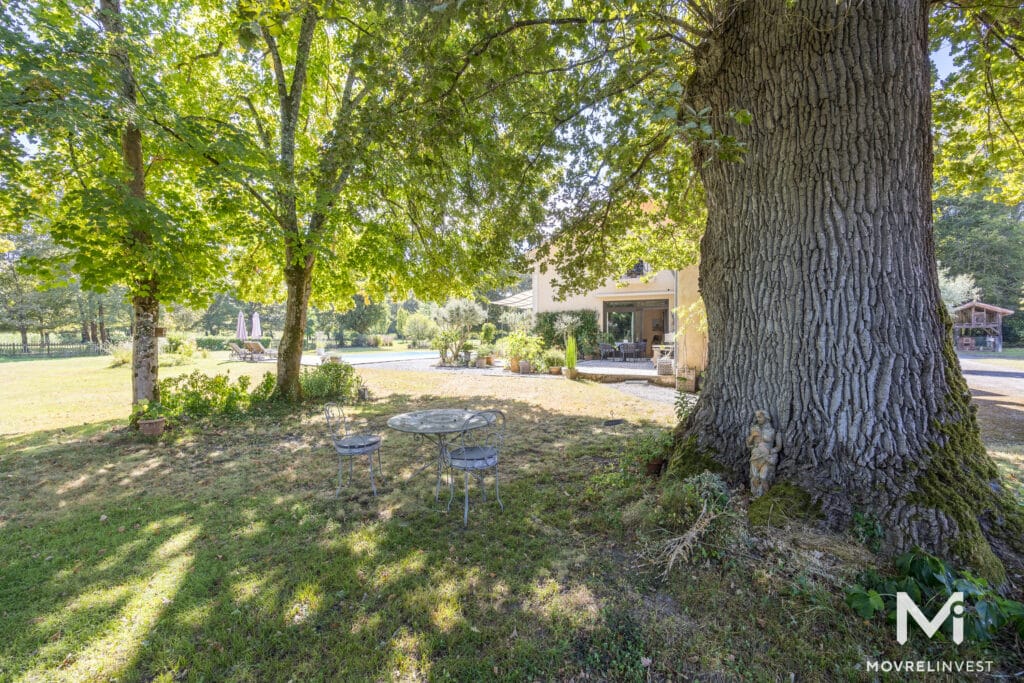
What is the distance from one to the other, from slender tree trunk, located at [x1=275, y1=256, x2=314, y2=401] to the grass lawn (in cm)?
431

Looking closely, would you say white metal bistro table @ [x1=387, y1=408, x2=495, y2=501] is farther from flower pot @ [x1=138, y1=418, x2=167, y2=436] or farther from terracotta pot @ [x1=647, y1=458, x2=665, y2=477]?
flower pot @ [x1=138, y1=418, x2=167, y2=436]

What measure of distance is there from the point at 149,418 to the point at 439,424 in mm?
5920

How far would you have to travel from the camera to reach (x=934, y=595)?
7.51 ft

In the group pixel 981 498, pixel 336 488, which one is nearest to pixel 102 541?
pixel 336 488

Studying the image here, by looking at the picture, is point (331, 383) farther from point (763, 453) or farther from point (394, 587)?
point (763, 453)

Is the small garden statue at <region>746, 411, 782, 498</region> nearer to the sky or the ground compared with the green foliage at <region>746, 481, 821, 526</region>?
nearer to the sky

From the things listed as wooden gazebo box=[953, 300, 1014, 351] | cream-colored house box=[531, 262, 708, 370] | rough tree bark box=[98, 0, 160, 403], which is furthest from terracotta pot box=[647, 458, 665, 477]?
wooden gazebo box=[953, 300, 1014, 351]

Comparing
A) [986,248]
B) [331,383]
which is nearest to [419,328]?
[331,383]

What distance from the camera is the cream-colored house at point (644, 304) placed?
36.7 ft

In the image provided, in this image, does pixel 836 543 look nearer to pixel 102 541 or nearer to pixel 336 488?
pixel 336 488

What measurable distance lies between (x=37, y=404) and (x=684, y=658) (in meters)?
14.3

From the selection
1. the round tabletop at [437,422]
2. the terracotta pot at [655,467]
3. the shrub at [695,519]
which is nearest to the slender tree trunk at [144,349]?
the round tabletop at [437,422]

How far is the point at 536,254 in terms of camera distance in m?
6.07

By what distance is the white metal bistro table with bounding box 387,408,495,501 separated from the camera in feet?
13.6
